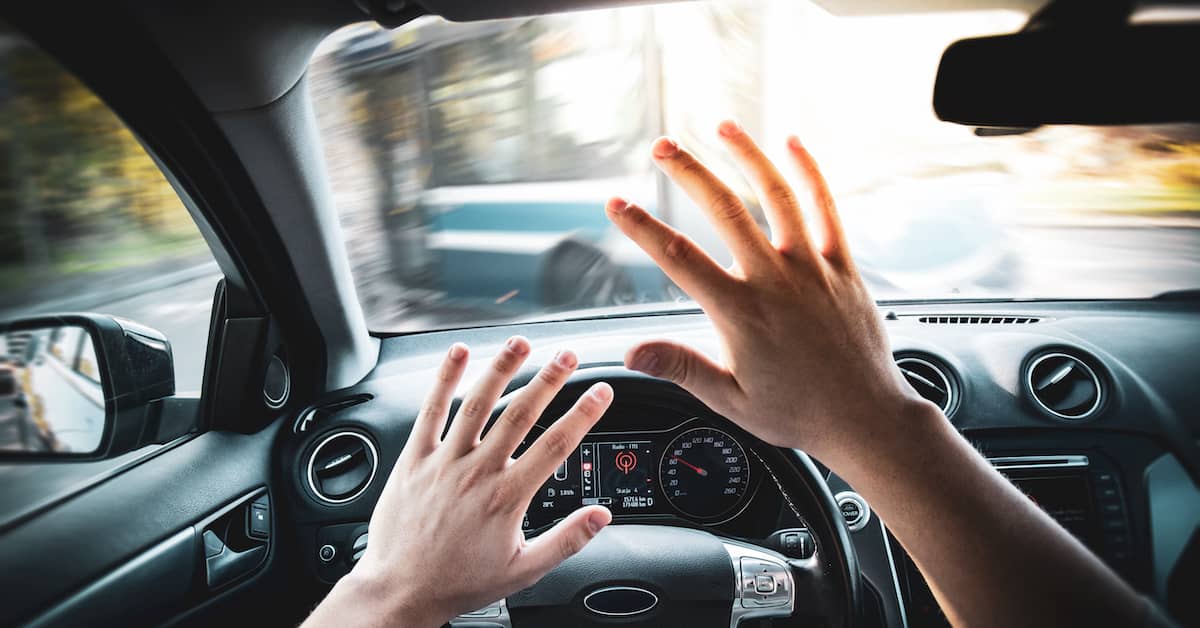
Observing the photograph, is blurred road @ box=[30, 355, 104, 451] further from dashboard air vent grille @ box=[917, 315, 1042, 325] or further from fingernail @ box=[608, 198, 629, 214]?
dashboard air vent grille @ box=[917, 315, 1042, 325]

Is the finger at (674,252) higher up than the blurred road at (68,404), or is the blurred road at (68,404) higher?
the finger at (674,252)

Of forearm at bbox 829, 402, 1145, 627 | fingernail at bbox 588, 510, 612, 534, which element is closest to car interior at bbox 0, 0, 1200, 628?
fingernail at bbox 588, 510, 612, 534

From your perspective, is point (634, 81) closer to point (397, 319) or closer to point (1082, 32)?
point (397, 319)

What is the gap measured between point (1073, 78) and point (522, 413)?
4.13 feet

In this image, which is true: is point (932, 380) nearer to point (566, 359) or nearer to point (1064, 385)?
point (1064, 385)

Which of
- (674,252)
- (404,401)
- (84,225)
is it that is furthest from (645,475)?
(84,225)

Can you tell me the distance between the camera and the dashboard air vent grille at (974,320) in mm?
3074

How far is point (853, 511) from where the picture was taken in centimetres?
253

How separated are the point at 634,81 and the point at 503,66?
78 centimetres

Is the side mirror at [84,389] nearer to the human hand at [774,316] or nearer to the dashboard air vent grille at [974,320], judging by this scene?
the human hand at [774,316]

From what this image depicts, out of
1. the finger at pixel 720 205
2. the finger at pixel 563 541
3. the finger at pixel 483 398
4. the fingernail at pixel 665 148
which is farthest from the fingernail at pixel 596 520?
the fingernail at pixel 665 148

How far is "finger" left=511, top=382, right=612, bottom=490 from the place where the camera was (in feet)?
4.61

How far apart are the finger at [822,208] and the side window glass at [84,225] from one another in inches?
68.2

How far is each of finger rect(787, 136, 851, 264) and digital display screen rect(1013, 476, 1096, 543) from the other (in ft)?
6.20
